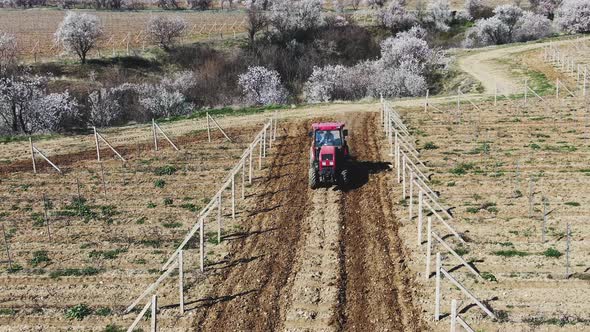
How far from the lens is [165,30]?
8019cm

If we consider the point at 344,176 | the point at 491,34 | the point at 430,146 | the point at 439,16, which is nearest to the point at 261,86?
the point at 491,34

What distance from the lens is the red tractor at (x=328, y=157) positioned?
24.4 m

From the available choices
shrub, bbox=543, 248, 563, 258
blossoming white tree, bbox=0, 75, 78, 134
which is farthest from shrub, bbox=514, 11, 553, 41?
shrub, bbox=543, 248, 563, 258

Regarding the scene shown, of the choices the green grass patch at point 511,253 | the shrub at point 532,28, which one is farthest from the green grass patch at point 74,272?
the shrub at point 532,28

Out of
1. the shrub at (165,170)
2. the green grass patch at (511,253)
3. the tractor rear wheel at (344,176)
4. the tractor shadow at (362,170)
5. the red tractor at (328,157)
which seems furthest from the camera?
the shrub at (165,170)

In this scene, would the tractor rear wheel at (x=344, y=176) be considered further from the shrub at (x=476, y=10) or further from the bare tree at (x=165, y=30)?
the shrub at (x=476, y=10)

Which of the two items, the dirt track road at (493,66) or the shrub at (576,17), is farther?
the shrub at (576,17)

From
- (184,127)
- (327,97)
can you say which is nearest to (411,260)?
(184,127)

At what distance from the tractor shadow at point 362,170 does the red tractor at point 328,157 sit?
59 centimetres

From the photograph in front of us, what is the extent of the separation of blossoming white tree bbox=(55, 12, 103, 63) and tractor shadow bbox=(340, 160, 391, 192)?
5281cm

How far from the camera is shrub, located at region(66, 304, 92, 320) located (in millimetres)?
16903

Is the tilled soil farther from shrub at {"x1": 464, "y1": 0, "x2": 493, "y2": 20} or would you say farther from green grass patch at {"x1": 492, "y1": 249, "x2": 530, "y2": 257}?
shrub at {"x1": 464, "y1": 0, "x2": 493, "y2": 20}

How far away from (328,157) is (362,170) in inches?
152

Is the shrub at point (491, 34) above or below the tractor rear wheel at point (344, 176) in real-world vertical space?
above
